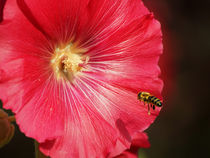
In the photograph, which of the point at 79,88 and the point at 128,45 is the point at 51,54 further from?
the point at 128,45

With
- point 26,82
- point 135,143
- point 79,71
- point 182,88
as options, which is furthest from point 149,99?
point 182,88

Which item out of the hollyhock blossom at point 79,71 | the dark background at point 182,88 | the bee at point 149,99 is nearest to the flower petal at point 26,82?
the hollyhock blossom at point 79,71

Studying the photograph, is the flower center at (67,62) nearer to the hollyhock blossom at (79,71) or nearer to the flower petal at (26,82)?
the hollyhock blossom at (79,71)

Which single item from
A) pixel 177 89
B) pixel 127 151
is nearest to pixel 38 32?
pixel 127 151

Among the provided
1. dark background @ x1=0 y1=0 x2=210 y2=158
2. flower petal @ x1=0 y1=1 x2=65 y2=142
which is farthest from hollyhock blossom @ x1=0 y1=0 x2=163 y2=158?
dark background @ x1=0 y1=0 x2=210 y2=158

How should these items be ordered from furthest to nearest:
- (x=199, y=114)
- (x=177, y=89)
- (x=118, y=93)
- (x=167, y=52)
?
(x=199, y=114) < (x=177, y=89) < (x=167, y=52) < (x=118, y=93)

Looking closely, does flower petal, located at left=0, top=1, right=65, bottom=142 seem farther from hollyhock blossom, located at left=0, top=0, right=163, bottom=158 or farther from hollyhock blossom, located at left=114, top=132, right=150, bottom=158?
hollyhock blossom, located at left=114, top=132, right=150, bottom=158
